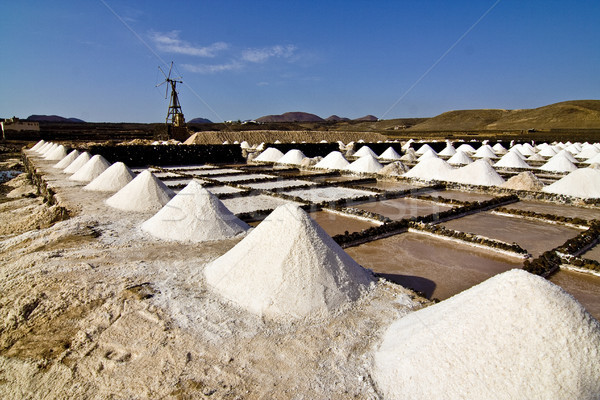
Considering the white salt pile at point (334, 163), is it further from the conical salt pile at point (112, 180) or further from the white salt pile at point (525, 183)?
the conical salt pile at point (112, 180)

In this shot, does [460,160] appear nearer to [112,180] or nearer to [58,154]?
[112,180]

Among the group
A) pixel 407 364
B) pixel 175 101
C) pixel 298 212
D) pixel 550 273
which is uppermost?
pixel 175 101

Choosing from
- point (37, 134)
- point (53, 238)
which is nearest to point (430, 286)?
point (53, 238)

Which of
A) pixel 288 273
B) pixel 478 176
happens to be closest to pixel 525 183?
pixel 478 176

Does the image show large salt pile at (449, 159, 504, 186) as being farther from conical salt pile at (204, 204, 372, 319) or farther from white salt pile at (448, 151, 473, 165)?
conical salt pile at (204, 204, 372, 319)

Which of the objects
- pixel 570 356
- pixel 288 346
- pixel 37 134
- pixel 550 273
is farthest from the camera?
pixel 37 134

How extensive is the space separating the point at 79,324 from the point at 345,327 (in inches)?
91.0

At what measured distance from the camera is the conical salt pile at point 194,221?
5.43m

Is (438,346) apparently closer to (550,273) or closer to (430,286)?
(430,286)

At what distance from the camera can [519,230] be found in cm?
656

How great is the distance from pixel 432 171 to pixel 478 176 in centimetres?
153

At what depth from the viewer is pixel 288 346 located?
2.81 metres

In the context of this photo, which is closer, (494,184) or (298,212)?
(298,212)

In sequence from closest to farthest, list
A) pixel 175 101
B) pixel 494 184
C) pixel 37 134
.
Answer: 1. pixel 494 184
2. pixel 175 101
3. pixel 37 134
